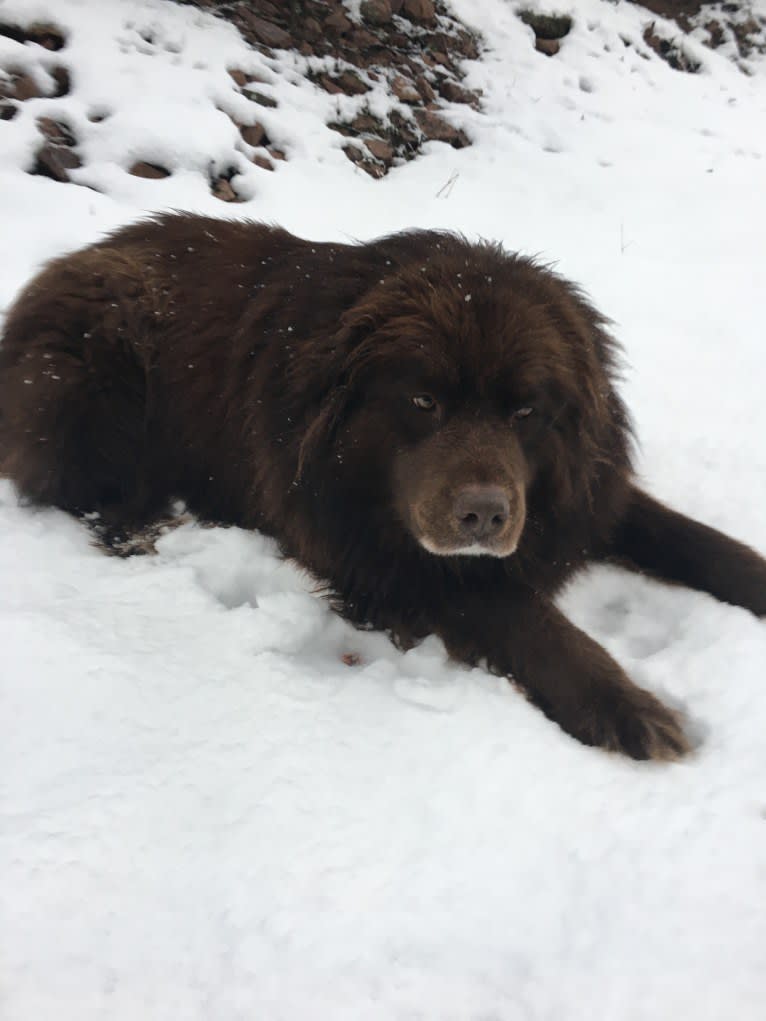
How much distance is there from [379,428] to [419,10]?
7659 millimetres

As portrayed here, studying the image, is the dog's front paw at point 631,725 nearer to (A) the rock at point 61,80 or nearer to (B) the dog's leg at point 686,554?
(B) the dog's leg at point 686,554

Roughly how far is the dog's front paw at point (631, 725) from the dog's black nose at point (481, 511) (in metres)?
0.61

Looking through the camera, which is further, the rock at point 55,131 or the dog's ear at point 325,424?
the rock at point 55,131

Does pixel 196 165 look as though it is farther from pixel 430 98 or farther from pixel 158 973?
pixel 158 973

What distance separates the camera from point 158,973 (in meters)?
1.29

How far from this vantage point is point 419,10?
7691mm

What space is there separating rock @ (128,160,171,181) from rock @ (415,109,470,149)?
10.4 feet

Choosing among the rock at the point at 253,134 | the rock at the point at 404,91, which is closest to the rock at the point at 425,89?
the rock at the point at 404,91

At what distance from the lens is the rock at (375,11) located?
7.32 meters

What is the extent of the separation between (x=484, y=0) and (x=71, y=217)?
22.4ft

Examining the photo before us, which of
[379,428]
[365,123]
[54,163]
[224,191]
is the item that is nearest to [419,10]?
[365,123]

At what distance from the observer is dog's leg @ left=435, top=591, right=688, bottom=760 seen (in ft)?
6.38

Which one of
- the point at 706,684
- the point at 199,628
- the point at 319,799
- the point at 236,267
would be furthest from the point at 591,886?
the point at 236,267

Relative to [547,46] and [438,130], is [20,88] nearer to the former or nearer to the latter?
[438,130]
